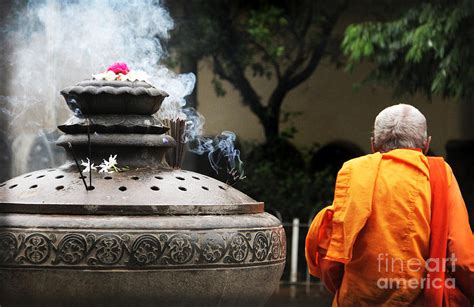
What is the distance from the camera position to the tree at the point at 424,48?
10.8 meters

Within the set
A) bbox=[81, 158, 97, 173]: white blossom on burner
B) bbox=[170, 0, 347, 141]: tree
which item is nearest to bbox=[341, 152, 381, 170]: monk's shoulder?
bbox=[81, 158, 97, 173]: white blossom on burner

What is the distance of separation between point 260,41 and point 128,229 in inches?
371

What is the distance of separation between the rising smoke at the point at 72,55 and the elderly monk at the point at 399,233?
4.01ft

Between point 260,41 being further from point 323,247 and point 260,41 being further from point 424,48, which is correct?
point 323,247

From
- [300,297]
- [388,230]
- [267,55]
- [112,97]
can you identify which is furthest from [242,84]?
[388,230]

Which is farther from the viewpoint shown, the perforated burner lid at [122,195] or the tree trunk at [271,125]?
the tree trunk at [271,125]

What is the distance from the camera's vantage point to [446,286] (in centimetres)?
430

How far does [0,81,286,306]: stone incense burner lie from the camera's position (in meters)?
4.47

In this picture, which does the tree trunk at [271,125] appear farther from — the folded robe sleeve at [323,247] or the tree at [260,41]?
the folded robe sleeve at [323,247]

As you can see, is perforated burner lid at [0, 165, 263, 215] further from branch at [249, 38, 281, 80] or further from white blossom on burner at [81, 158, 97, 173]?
branch at [249, 38, 281, 80]

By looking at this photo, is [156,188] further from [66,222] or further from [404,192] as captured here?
[404,192]

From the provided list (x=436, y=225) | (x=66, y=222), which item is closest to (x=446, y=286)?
(x=436, y=225)

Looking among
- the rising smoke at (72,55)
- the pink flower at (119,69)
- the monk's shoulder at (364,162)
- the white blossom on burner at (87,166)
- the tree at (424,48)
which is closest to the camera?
the monk's shoulder at (364,162)

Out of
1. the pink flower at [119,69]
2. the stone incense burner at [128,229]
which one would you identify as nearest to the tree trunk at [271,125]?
the pink flower at [119,69]
